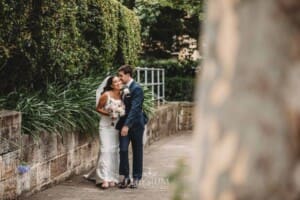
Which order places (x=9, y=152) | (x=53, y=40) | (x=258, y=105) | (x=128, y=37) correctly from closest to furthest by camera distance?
1. (x=258, y=105)
2. (x=9, y=152)
3. (x=53, y=40)
4. (x=128, y=37)

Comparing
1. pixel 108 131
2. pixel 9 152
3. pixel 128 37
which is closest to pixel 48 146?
pixel 108 131

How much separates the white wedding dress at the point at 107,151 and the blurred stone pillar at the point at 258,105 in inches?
326

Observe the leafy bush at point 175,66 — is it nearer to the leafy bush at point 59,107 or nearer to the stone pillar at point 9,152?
the leafy bush at point 59,107

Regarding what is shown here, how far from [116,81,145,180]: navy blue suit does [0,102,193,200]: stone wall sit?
831mm

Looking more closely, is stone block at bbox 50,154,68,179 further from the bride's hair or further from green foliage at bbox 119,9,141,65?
green foliage at bbox 119,9,141,65

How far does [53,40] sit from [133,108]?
5.10 feet

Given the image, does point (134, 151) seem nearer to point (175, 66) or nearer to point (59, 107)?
point (59, 107)

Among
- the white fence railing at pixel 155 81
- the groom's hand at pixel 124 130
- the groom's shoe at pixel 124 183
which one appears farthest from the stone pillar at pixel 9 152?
the white fence railing at pixel 155 81

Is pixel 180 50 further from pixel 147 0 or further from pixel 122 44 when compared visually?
pixel 122 44

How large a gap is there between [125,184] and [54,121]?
1298 millimetres

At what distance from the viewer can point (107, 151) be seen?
1013cm

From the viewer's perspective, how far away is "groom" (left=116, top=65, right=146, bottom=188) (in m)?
9.83

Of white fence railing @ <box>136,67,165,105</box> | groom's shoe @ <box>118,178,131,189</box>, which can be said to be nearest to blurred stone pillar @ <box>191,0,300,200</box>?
groom's shoe @ <box>118,178,131,189</box>

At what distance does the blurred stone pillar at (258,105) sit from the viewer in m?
1.60
